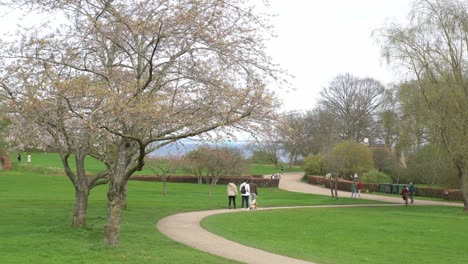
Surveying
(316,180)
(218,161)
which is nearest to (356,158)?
(316,180)

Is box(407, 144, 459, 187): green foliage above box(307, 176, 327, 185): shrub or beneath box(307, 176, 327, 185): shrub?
above

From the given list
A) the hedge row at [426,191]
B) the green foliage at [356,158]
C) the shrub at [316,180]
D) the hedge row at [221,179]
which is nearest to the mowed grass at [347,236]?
the hedge row at [426,191]

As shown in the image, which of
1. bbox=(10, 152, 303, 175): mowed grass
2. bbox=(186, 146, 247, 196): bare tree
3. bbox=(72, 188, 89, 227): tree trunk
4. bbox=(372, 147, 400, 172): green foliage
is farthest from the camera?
bbox=(372, 147, 400, 172): green foliage

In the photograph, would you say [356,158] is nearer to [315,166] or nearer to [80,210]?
[315,166]

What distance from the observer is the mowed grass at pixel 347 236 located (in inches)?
561

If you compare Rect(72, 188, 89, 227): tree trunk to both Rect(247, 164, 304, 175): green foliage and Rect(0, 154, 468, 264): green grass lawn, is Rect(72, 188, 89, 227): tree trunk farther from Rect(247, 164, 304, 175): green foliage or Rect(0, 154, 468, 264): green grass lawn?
Rect(247, 164, 304, 175): green foliage

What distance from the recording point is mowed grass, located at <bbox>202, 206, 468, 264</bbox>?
14250 mm

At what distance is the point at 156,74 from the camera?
591 inches

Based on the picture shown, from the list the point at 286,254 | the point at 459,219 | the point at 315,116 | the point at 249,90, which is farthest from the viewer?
the point at 315,116

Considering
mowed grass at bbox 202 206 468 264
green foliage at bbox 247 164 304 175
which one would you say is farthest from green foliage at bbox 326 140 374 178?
mowed grass at bbox 202 206 468 264

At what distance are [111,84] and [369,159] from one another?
157 ft

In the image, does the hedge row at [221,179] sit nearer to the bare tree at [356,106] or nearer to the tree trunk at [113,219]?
the bare tree at [356,106]

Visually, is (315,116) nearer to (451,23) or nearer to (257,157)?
(257,157)

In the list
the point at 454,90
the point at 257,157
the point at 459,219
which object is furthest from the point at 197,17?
the point at 257,157
